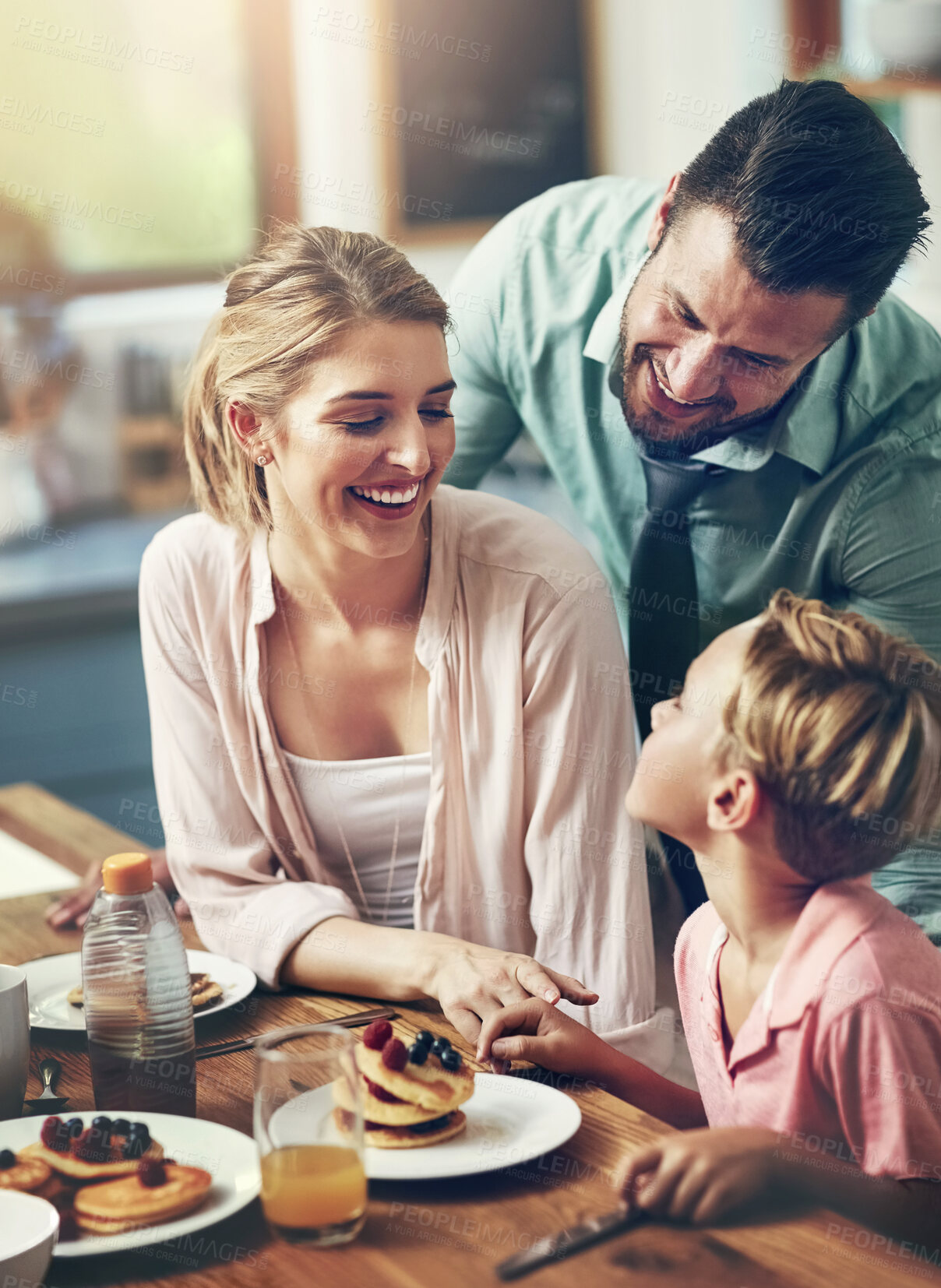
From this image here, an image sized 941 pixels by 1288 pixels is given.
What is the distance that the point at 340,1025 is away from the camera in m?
1.17

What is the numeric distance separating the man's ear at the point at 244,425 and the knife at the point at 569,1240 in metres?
0.76

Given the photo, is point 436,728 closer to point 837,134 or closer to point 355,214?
point 837,134

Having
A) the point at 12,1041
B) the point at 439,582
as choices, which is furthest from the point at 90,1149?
the point at 439,582

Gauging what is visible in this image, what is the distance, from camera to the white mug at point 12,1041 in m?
1.01

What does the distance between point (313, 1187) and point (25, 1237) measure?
186mm

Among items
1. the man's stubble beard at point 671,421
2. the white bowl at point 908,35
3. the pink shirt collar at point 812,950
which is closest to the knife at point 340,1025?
the pink shirt collar at point 812,950

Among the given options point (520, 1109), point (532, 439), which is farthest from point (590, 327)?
point (520, 1109)

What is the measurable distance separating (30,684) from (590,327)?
256cm

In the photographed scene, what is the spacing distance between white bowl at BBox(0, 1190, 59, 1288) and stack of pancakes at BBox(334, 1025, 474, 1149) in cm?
23

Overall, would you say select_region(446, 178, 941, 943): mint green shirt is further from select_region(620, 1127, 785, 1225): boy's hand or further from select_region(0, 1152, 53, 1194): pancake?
select_region(0, 1152, 53, 1194): pancake

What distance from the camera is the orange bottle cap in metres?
1.00

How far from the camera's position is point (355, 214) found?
1.96 m

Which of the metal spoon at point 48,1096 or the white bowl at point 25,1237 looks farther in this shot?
the metal spoon at point 48,1096

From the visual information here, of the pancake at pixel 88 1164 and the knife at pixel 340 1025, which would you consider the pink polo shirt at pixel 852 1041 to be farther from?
the pancake at pixel 88 1164
